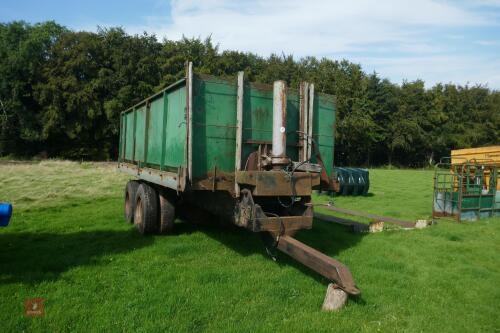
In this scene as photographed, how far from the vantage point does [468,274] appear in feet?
19.6

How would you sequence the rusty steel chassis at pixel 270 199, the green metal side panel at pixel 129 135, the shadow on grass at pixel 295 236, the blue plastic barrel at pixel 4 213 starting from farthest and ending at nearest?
the green metal side panel at pixel 129 135 → the shadow on grass at pixel 295 236 → the rusty steel chassis at pixel 270 199 → the blue plastic barrel at pixel 4 213

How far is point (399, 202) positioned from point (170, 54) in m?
33.9

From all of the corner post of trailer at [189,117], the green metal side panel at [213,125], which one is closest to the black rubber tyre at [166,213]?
the green metal side panel at [213,125]

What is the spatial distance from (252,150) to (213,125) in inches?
26.6

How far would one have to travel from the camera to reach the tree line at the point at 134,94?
1464 inches

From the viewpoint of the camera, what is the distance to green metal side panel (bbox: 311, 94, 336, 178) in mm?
6590

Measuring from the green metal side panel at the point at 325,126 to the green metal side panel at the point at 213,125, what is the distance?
1444mm

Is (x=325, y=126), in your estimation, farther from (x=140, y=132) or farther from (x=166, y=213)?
Result: (x=140, y=132)

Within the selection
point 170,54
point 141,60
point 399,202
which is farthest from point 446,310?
point 170,54

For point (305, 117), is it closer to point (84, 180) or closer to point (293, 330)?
point (293, 330)

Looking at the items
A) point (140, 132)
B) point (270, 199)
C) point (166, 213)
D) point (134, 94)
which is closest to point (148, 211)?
point (166, 213)

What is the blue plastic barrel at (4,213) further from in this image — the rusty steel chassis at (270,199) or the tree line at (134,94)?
the tree line at (134,94)

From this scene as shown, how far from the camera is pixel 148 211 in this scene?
7.46 meters

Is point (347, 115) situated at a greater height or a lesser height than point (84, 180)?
greater
